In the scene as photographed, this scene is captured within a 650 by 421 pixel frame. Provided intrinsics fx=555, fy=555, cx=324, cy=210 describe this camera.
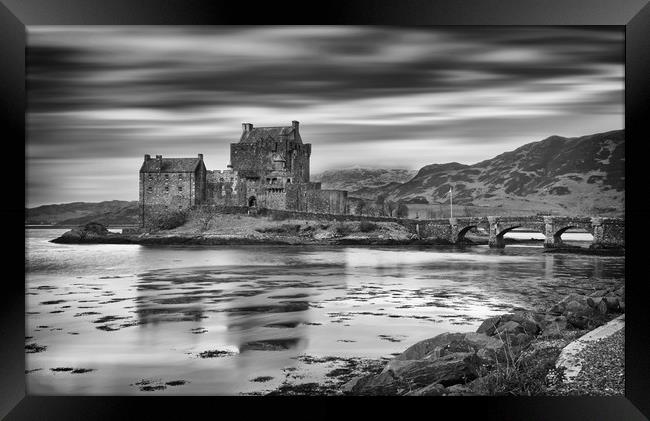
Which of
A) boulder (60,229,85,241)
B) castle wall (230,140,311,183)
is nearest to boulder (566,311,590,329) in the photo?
castle wall (230,140,311,183)

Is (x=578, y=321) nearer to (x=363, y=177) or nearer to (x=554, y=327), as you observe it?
(x=554, y=327)

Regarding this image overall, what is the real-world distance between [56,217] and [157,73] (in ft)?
8.24

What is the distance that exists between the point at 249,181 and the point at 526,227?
5.06 m

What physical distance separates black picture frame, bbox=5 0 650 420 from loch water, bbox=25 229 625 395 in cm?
47

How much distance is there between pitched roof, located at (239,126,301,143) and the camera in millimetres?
8277

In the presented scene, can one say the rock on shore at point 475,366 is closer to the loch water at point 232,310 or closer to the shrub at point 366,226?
the loch water at point 232,310

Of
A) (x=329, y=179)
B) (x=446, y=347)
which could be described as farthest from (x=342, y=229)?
(x=446, y=347)

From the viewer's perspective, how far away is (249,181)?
1056 cm

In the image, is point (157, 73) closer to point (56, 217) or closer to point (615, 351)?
point (56, 217)

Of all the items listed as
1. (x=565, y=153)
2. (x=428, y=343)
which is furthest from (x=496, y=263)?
(x=428, y=343)

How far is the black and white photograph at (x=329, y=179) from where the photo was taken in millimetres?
7160

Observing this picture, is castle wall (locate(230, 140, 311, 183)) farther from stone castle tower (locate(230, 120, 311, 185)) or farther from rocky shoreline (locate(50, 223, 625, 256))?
rocky shoreline (locate(50, 223, 625, 256))

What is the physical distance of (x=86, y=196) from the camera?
8305 mm

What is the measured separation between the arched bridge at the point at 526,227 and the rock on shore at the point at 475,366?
1.54 metres
